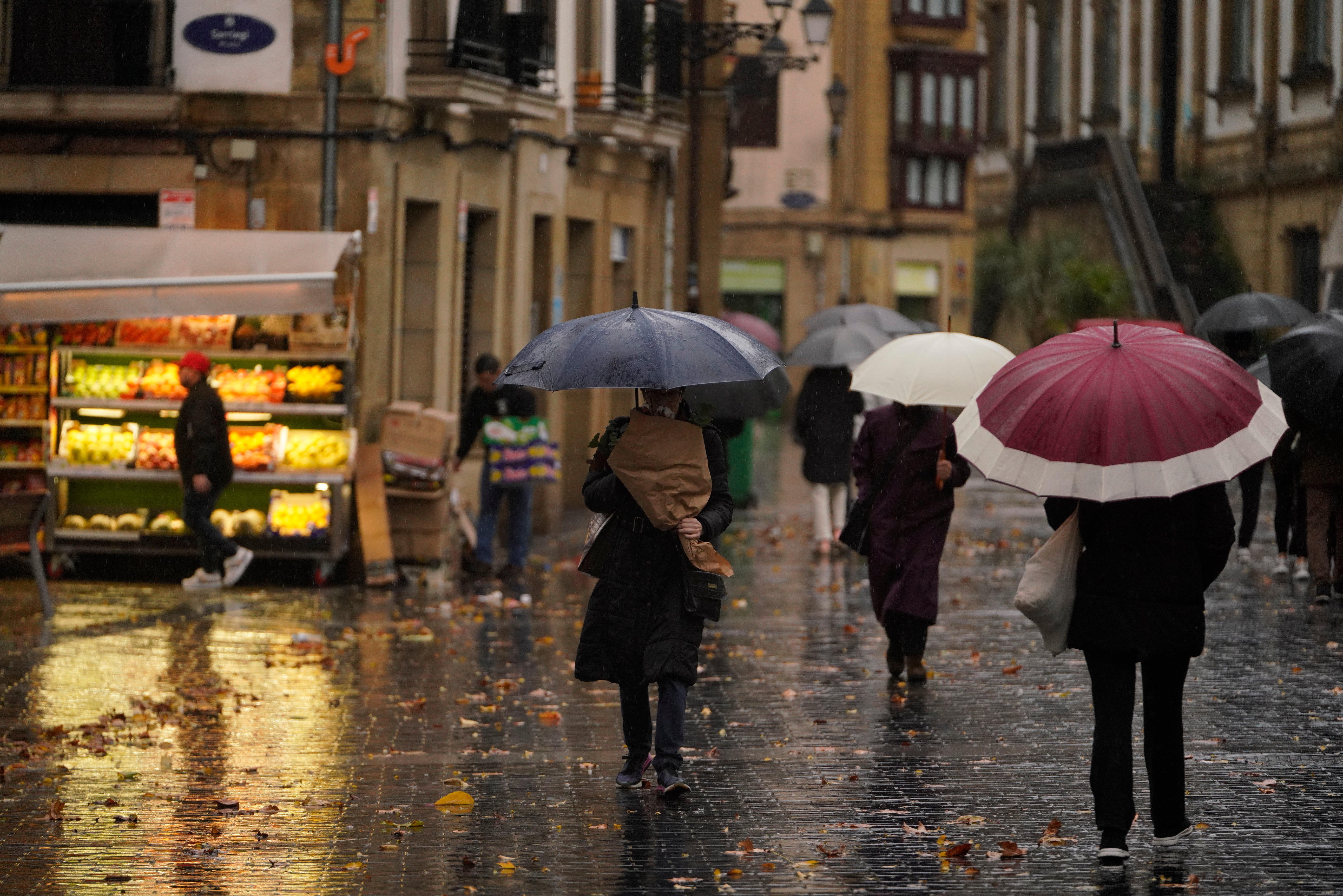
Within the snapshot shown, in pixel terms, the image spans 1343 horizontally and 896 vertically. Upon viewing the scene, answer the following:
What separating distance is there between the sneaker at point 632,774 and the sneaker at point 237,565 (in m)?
7.59

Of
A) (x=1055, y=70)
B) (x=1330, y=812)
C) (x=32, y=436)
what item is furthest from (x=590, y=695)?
(x=1055, y=70)

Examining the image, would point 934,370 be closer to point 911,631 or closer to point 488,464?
point 911,631

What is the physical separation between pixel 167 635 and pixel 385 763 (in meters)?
4.38

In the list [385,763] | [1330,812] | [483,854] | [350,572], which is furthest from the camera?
[350,572]

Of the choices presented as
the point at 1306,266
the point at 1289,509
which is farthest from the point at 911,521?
the point at 1306,266

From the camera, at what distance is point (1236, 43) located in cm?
A: 4003

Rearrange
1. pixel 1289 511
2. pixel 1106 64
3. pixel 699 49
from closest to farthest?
pixel 1289 511 < pixel 699 49 < pixel 1106 64

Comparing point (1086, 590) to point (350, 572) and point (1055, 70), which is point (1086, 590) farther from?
point (1055, 70)

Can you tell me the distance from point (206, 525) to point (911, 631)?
6.39 meters

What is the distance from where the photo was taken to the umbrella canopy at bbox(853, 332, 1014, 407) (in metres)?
10.1

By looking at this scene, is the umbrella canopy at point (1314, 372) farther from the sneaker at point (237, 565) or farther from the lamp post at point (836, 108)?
the lamp post at point (836, 108)

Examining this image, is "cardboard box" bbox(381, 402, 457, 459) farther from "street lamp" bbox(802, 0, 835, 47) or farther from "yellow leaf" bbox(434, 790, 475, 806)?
"street lamp" bbox(802, 0, 835, 47)

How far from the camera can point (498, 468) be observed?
15617 millimetres

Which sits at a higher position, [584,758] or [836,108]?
[836,108]
